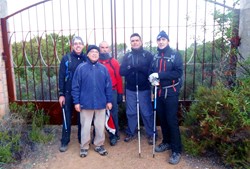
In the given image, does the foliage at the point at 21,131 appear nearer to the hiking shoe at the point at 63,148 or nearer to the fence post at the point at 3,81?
the fence post at the point at 3,81

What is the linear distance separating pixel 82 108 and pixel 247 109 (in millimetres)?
2262

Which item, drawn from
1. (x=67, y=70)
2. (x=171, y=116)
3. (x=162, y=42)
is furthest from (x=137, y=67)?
(x=67, y=70)

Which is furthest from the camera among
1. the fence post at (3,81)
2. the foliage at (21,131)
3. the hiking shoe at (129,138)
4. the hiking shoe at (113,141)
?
the fence post at (3,81)

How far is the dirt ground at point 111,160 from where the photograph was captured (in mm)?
3492

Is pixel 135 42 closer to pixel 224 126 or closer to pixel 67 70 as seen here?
pixel 67 70

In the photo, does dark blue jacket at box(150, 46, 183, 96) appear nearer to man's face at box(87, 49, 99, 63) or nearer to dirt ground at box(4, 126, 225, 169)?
man's face at box(87, 49, 99, 63)

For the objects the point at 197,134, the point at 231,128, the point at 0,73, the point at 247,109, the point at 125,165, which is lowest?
the point at 125,165

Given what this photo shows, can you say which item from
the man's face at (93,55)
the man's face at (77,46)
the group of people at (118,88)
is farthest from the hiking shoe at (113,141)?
the man's face at (77,46)

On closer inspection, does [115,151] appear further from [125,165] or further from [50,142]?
[50,142]

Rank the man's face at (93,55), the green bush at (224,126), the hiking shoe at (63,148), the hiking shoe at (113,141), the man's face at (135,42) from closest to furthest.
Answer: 1. the green bush at (224,126)
2. the man's face at (93,55)
3. the man's face at (135,42)
4. the hiking shoe at (63,148)
5. the hiking shoe at (113,141)

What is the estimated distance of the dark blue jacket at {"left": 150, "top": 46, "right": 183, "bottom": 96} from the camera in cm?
340

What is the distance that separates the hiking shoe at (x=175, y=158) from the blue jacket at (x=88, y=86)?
1260mm

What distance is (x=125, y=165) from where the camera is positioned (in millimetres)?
3539

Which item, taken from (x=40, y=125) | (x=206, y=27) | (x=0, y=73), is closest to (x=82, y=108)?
(x=40, y=125)
